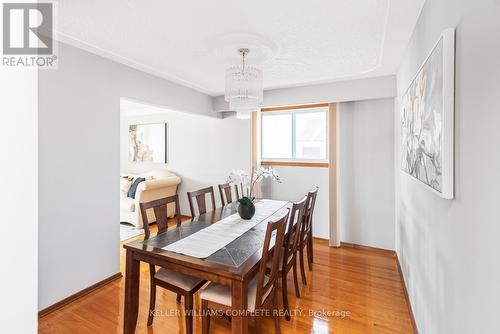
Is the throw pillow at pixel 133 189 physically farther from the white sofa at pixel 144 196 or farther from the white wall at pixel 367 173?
the white wall at pixel 367 173

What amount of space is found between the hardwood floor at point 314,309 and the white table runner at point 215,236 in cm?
67

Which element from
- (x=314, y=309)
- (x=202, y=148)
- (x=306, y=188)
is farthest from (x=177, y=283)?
(x=202, y=148)

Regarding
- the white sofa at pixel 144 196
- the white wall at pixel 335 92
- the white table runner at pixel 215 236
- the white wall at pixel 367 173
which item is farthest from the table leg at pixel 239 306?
the white sofa at pixel 144 196

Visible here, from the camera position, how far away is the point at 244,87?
2.35 meters

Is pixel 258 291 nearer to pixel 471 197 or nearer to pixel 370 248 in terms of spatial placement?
pixel 471 197

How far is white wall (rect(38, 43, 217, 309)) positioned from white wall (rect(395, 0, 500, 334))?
294cm

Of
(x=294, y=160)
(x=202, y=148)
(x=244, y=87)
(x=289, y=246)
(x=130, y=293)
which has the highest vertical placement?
(x=244, y=87)

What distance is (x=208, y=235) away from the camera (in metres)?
2.13

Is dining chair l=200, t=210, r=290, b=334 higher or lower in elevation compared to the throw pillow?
lower

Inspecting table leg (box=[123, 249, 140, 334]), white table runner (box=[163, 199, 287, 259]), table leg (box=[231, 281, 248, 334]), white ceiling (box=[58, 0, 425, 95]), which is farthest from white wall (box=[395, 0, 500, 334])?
table leg (box=[123, 249, 140, 334])

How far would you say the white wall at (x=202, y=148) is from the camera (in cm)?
464

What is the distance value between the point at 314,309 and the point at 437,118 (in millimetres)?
1908

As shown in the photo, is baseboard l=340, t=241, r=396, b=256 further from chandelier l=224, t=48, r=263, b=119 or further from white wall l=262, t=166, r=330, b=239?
Answer: chandelier l=224, t=48, r=263, b=119

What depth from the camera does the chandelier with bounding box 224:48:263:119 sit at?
2342 millimetres
